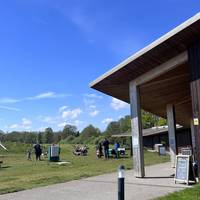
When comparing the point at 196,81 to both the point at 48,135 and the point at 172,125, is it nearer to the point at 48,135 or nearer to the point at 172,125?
the point at 172,125

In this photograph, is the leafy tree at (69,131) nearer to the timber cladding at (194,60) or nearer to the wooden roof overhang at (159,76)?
the wooden roof overhang at (159,76)

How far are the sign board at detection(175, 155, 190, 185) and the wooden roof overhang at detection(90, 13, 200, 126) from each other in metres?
3.27

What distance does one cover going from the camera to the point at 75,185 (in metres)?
13.9

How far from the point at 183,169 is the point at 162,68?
12.3 ft

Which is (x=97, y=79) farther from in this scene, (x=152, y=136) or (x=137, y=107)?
(x=152, y=136)

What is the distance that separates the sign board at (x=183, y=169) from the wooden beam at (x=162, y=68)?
3.17 metres

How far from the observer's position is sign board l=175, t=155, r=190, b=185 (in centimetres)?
1308

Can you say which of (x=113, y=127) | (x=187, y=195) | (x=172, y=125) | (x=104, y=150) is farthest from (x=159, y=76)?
(x=113, y=127)

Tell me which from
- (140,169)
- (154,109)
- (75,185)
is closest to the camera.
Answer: (75,185)

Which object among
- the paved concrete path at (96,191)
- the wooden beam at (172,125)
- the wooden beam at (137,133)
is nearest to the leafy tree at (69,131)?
the wooden beam at (172,125)

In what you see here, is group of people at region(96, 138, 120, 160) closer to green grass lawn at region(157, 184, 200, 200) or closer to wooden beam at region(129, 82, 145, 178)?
wooden beam at region(129, 82, 145, 178)

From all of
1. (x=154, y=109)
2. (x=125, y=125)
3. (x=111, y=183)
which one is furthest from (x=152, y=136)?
(x=125, y=125)

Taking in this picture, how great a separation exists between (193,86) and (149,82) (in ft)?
12.6

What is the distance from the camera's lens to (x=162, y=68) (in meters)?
14.8
